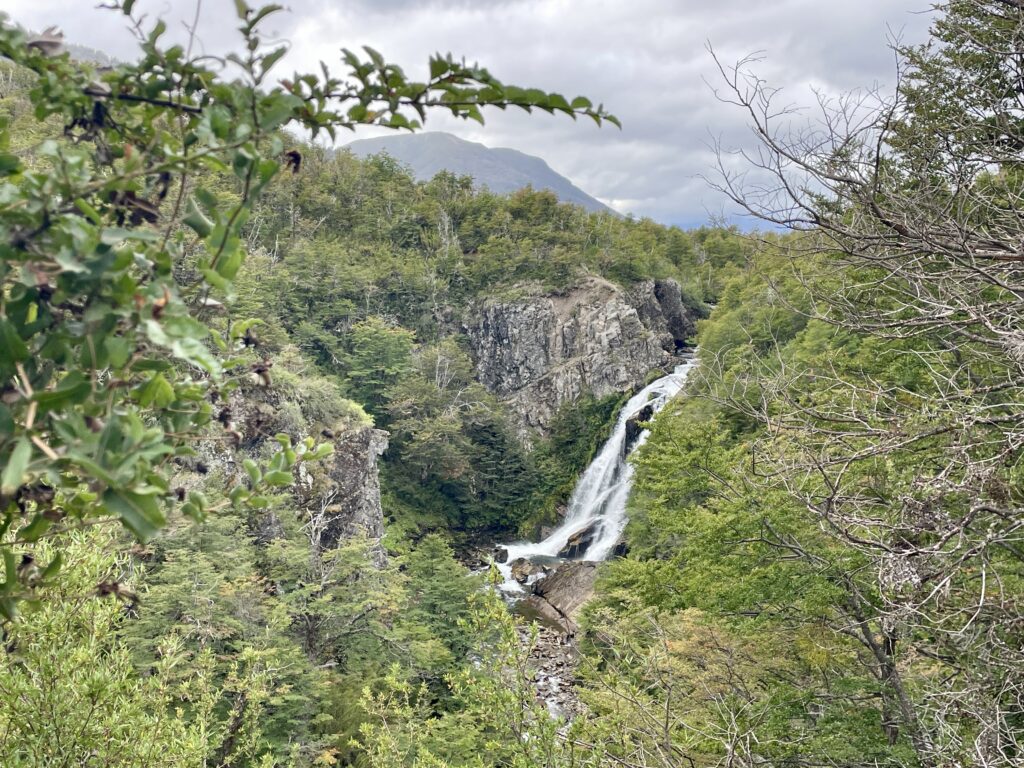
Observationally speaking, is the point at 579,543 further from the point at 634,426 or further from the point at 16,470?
the point at 16,470

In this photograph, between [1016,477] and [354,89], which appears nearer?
[354,89]

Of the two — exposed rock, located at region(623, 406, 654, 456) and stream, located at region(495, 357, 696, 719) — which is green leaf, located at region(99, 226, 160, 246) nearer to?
stream, located at region(495, 357, 696, 719)

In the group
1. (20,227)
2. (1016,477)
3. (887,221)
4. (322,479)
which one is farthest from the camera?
(322,479)

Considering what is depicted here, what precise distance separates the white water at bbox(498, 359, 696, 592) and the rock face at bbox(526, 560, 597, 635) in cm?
149

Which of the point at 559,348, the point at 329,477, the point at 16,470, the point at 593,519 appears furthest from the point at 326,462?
the point at 16,470

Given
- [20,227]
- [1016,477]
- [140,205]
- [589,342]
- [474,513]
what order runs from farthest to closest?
[589,342]
[474,513]
[1016,477]
[140,205]
[20,227]

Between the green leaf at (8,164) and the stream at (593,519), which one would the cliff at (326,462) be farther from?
the green leaf at (8,164)

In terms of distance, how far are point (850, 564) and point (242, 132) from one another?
22.1ft

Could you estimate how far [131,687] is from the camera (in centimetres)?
362

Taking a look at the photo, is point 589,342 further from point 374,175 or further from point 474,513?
point 374,175

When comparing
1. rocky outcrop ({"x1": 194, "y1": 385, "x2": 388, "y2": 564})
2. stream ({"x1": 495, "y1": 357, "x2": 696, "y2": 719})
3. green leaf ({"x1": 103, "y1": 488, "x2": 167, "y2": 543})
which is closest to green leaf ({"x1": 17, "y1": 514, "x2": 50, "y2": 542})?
green leaf ({"x1": 103, "y1": 488, "x2": 167, "y2": 543})

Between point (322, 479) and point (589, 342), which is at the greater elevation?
point (589, 342)

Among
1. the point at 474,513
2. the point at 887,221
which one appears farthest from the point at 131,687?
the point at 474,513

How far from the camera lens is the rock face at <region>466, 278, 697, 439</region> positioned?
3266 cm
